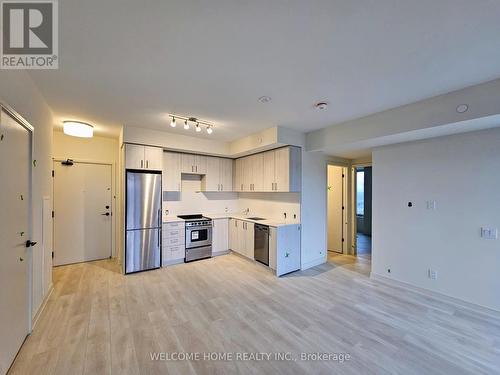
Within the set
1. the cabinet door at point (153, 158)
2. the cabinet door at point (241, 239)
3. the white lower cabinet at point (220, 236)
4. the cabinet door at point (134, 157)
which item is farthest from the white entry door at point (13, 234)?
the cabinet door at point (241, 239)

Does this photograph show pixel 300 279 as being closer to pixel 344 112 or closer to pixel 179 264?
pixel 179 264

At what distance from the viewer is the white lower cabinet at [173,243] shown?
4.46 m

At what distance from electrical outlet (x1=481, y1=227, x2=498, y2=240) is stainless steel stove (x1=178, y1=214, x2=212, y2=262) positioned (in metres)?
4.62

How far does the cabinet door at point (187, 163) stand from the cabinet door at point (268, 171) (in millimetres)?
1762

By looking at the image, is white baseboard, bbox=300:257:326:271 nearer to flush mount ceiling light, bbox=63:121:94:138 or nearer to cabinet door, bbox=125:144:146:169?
cabinet door, bbox=125:144:146:169

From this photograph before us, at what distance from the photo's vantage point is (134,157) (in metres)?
4.11

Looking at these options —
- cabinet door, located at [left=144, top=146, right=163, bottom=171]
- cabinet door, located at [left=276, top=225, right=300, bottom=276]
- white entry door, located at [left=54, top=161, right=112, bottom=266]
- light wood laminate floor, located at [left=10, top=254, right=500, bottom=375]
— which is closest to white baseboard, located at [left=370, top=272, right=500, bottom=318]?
light wood laminate floor, located at [left=10, top=254, right=500, bottom=375]

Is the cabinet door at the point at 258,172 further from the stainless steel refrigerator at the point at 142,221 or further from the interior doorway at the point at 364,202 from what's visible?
the interior doorway at the point at 364,202

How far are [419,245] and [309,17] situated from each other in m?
3.69

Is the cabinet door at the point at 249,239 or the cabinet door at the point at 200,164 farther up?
the cabinet door at the point at 200,164

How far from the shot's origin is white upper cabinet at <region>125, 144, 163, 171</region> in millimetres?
4059

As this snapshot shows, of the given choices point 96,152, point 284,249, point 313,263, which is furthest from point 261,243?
point 96,152

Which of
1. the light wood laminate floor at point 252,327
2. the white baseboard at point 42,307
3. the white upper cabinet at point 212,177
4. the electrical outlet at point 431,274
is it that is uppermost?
the white upper cabinet at point 212,177

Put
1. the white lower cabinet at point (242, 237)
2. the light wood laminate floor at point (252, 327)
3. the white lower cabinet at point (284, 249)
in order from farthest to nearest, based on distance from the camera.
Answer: the white lower cabinet at point (242, 237) < the white lower cabinet at point (284, 249) < the light wood laminate floor at point (252, 327)
